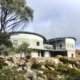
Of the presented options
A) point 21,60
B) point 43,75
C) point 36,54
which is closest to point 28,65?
point 21,60

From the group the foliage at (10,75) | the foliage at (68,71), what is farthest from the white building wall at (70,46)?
the foliage at (10,75)

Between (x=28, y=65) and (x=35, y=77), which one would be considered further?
(x=28, y=65)

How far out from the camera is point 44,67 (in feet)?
122

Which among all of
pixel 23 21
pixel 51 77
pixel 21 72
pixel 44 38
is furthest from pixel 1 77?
pixel 44 38

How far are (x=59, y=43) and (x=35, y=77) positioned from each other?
56683mm

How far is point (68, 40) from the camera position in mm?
88938

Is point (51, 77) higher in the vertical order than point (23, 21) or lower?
lower

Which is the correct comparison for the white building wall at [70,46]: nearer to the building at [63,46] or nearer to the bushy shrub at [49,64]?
the building at [63,46]

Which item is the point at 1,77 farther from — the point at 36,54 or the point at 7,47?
the point at 36,54

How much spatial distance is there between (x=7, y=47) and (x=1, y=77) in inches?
640

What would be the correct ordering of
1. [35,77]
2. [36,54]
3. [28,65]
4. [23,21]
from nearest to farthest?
[35,77]
[28,65]
[23,21]
[36,54]

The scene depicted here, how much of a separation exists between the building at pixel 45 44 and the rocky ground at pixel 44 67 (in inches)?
1310

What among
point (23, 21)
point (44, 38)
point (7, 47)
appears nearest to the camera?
point (23, 21)

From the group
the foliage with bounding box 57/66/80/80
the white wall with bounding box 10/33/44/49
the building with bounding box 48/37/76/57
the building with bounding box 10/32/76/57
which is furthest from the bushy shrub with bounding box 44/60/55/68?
the building with bounding box 48/37/76/57
